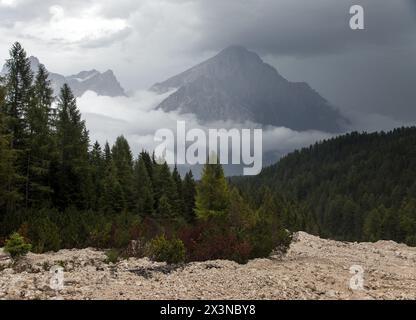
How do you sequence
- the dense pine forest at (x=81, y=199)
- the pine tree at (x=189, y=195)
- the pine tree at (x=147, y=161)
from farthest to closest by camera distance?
the pine tree at (x=147, y=161)
the pine tree at (x=189, y=195)
the dense pine forest at (x=81, y=199)

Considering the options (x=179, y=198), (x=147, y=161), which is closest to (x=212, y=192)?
(x=179, y=198)

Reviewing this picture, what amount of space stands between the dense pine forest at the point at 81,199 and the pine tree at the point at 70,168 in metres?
0.09

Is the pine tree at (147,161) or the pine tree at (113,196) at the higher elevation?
the pine tree at (147,161)

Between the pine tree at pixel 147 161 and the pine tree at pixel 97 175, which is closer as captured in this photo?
the pine tree at pixel 97 175

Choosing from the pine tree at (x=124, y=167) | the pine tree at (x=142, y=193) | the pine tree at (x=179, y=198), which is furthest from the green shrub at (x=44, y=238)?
the pine tree at (x=179, y=198)

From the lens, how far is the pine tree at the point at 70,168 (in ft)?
140

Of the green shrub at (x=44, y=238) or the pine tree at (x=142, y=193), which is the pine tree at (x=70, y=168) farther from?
the green shrub at (x=44, y=238)

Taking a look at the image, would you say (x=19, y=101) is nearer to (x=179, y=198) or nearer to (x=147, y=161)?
(x=179, y=198)

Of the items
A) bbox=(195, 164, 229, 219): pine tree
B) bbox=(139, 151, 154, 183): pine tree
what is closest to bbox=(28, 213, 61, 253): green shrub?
bbox=(195, 164, 229, 219): pine tree

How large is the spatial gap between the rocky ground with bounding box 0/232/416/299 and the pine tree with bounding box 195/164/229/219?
2538 centimetres

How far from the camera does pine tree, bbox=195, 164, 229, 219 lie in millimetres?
46000

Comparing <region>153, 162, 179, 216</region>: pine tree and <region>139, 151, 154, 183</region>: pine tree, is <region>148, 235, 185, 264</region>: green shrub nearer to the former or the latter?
<region>153, 162, 179, 216</region>: pine tree

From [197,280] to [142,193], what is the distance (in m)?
41.2
